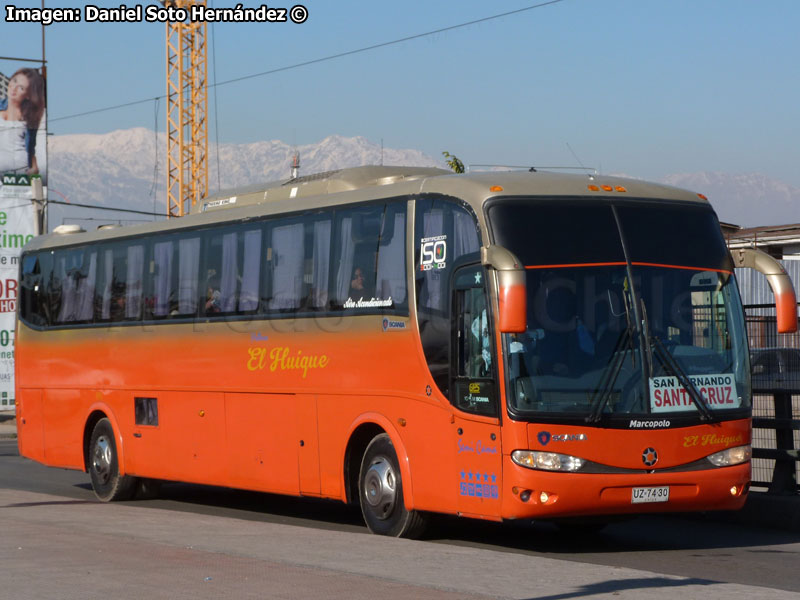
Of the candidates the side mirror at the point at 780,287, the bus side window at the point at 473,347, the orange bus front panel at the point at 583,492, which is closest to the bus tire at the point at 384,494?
the bus side window at the point at 473,347

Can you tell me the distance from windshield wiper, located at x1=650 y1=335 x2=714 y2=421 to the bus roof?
1508mm

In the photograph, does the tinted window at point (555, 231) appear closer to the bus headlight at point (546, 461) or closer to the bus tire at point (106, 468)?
the bus headlight at point (546, 461)

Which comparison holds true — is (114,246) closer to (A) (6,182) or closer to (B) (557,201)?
(B) (557,201)

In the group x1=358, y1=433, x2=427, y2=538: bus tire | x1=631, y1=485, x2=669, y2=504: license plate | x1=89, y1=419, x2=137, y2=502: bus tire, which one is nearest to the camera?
x1=631, y1=485, x2=669, y2=504: license plate

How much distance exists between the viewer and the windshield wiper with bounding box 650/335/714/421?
1175 centimetres

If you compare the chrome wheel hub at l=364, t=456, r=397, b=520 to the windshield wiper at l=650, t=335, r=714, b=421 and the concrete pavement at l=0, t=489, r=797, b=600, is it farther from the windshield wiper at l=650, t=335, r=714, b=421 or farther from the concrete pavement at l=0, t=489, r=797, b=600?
the windshield wiper at l=650, t=335, r=714, b=421

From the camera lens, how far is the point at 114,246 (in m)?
18.7

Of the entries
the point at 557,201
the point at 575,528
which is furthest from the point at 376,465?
the point at 557,201

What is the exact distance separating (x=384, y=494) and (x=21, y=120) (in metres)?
40.6

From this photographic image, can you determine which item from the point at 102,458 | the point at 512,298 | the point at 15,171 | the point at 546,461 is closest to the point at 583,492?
the point at 546,461

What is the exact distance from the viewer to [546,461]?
11352 millimetres

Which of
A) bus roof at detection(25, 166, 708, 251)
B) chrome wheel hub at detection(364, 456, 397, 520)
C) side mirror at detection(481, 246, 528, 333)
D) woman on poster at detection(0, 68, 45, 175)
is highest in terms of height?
woman on poster at detection(0, 68, 45, 175)

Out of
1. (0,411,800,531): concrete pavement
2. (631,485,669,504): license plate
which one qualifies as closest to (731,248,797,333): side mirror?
(631,485,669,504): license plate

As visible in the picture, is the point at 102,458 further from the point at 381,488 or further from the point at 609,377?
the point at 609,377
